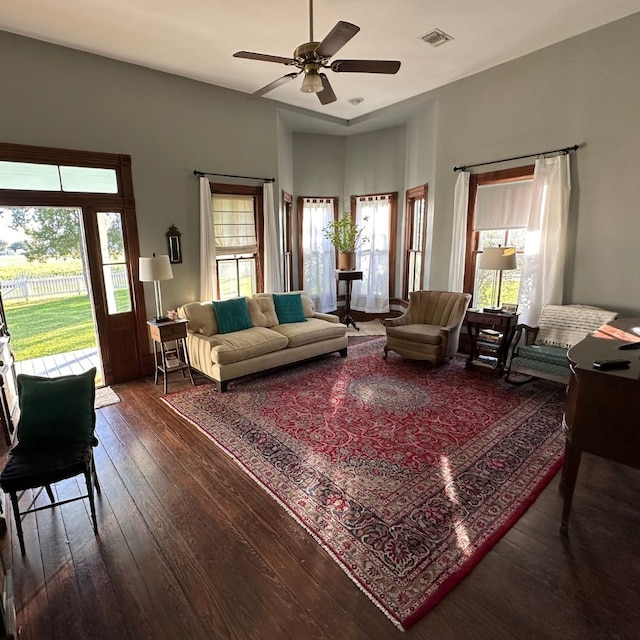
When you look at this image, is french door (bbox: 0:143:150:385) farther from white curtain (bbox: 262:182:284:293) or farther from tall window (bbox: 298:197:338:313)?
tall window (bbox: 298:197:338:313)

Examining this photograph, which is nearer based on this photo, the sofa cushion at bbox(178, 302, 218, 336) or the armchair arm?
the sofa cushion at bbox(178, 302, 218, 336)

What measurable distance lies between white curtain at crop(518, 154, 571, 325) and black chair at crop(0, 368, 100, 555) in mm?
4664

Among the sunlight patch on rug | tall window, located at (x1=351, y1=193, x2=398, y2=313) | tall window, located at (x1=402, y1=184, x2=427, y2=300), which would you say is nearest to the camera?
the sunlight patch on rug

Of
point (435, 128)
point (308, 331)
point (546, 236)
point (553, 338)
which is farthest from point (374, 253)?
point (553, 338)

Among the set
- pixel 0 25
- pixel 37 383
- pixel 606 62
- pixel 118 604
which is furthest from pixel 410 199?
pixel 118 604

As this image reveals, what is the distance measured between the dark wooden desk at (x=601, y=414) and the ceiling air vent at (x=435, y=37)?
3.49m

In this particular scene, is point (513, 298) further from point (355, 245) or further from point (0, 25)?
point (0, 25)

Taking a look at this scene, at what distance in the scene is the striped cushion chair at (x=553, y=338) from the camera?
3943mm

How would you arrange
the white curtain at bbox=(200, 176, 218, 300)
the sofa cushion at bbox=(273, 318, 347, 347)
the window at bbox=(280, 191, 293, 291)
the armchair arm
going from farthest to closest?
the window at bbox=(280, 191, 293, 291), the armchair arm, the white curtain at bbox=(200, 176, 218, 300), the sofa cushion at bbox=(273, 318, 347, 347)

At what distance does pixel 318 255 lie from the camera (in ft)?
24.3

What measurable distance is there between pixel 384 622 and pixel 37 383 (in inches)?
92.7

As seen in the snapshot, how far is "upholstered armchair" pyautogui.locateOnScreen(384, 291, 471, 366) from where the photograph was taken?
4.85 m

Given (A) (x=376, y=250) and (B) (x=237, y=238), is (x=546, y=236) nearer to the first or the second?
(A) (x=376, y=250)

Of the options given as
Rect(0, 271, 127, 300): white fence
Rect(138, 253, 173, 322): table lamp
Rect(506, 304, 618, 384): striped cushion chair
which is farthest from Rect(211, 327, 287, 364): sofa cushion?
Rect(0, 271, 127, 300): white fence
